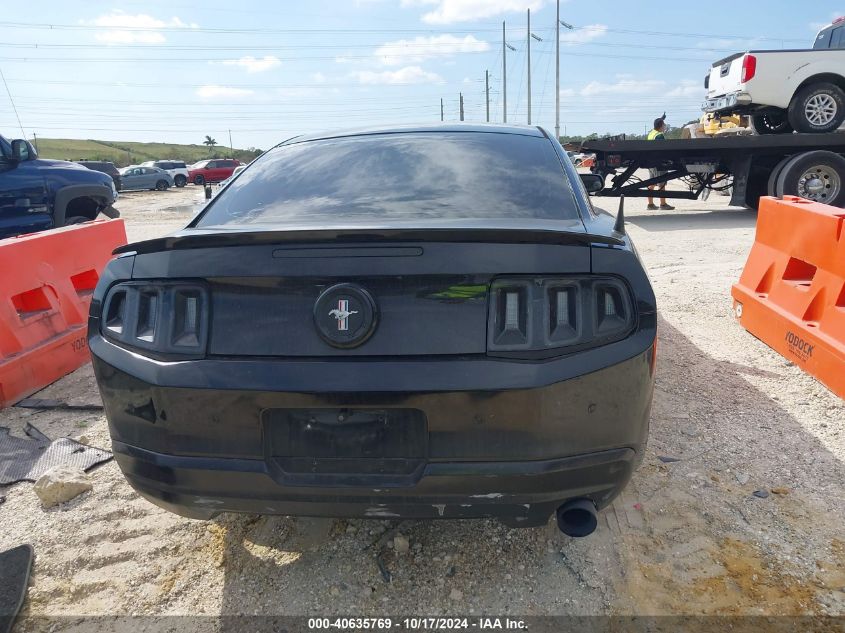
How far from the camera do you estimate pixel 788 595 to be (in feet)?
7.16

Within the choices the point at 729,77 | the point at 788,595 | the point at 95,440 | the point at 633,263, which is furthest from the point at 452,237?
the point at 729,77

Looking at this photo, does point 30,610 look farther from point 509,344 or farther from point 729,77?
point 729,77

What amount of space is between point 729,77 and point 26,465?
13.5 meters

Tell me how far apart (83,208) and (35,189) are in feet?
3.14

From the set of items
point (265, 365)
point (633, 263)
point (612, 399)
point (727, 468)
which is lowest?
point (727, 468)

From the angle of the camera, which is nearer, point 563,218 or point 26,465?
point 563,218

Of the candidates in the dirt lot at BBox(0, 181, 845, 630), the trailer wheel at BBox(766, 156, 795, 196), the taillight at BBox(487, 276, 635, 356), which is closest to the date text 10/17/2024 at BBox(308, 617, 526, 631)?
the dirt lot at BBox(0, 181, 845, 630)

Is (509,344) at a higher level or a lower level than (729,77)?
lower

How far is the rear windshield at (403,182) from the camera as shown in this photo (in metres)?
2.41

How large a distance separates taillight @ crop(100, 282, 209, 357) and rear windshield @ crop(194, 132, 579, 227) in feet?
1.82

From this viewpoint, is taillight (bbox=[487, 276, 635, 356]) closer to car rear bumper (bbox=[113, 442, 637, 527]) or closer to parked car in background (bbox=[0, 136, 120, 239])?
car rear bumper (bbox=[113, 442, 637, 527])

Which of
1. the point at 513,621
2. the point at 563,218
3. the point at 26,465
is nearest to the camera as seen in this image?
the point at 513,621

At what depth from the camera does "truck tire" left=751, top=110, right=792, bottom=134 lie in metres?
13.1

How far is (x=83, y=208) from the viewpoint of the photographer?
907 centimetres
